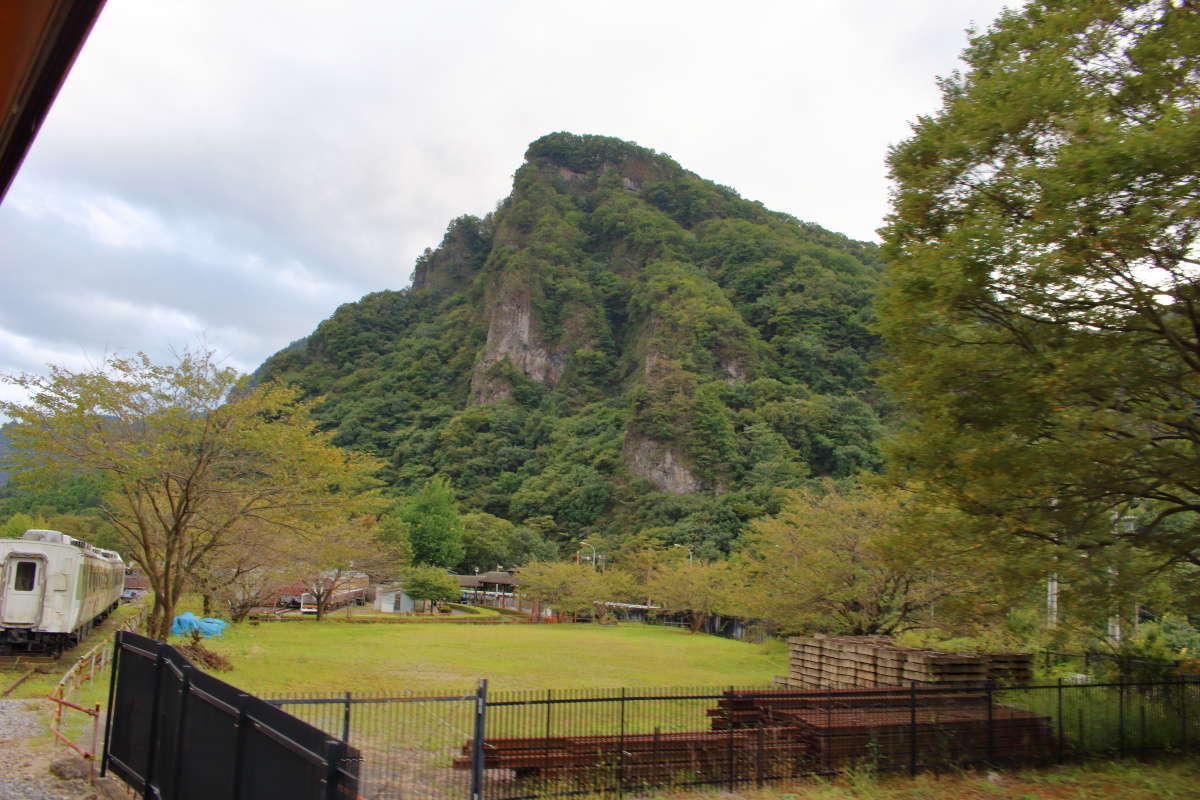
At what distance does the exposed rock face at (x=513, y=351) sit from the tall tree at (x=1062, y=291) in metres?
139

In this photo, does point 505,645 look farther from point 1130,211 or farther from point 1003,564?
point 1130,211

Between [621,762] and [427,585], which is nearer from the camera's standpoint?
[621,762]

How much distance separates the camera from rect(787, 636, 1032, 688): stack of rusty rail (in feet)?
54.1

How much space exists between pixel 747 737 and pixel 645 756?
5.72ft

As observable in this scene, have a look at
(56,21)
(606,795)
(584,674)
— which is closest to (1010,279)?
(606,795)

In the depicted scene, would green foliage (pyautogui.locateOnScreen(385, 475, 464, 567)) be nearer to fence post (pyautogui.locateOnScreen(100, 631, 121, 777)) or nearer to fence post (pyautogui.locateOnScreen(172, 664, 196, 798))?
fence post (pyautogui.locateOnScreen(100, 631, 121, 777))

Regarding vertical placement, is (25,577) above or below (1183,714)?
above

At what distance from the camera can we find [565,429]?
136 metres

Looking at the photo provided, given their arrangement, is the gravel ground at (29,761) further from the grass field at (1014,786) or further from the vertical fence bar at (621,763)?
the grass field at (1014,786)

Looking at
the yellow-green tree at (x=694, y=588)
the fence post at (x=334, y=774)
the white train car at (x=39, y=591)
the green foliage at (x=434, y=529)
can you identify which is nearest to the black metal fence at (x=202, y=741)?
the fence post at (x=334, y=774)

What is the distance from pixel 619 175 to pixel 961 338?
195 metres

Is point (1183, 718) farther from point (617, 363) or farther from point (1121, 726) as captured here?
point (617, 363)

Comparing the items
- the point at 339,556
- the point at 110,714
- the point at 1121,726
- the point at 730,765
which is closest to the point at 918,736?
the point at 730,765

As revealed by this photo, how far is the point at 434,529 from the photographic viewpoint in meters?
85.2
